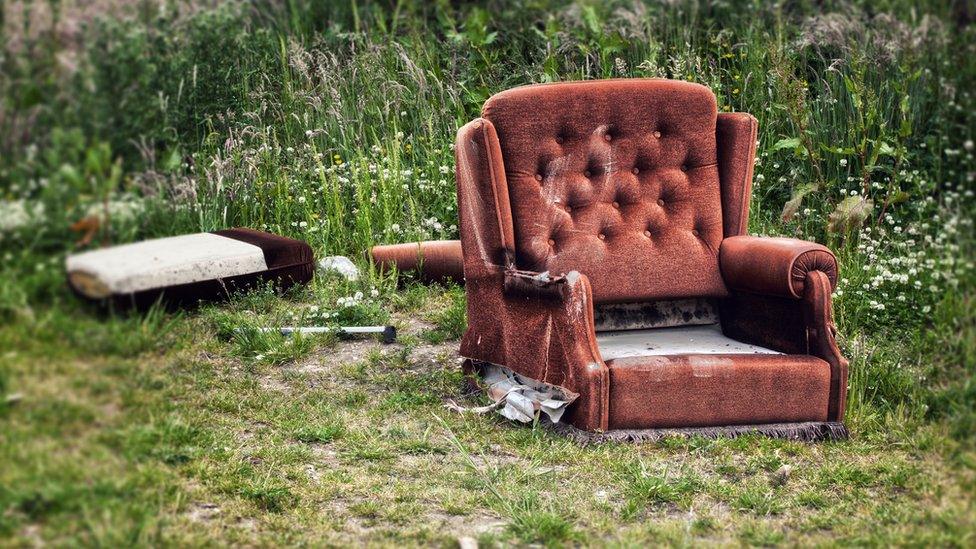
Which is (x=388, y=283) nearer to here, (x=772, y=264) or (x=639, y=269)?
(x=639, y=269)

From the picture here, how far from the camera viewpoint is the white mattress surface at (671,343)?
4.54 meters

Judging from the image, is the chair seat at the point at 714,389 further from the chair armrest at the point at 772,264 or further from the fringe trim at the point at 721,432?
the chair armrest at the point at 772,264

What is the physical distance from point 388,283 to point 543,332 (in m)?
2.00

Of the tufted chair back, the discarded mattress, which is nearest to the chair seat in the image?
the tufted chair back

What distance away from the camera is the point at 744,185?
16.5ft

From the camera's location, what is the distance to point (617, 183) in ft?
16.2

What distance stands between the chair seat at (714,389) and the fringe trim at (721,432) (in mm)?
24

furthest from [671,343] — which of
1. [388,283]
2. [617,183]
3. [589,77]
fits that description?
[589,77]

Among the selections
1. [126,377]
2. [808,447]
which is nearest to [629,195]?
[808,447]

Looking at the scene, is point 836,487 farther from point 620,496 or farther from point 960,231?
point 960,231

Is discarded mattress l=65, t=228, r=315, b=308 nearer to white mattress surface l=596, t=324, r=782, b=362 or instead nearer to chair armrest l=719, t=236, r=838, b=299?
white mattress surface l=596, t=324, r=782, b=362

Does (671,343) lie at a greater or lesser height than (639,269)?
lesser

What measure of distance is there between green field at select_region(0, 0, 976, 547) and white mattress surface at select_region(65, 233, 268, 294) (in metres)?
0.04

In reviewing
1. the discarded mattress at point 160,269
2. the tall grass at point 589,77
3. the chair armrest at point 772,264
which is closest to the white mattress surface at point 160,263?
the discarded mattress at point 160,269
